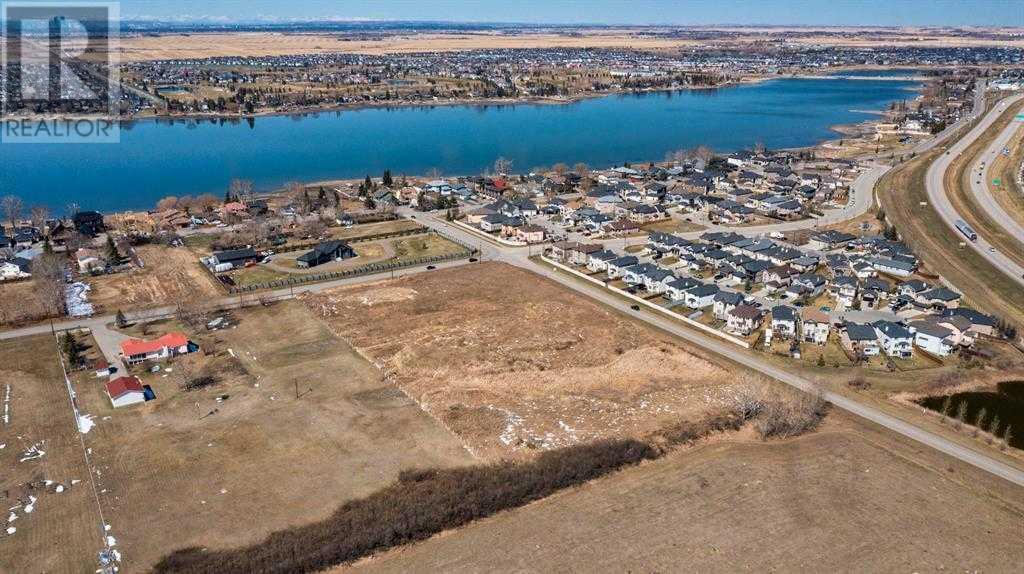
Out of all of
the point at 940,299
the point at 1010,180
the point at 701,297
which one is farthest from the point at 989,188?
the point at 701,297

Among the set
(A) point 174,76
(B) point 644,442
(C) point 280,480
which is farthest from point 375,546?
(A) point 174,76

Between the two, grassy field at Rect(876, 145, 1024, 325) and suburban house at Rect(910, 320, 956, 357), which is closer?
suburban house at Rect(910, 320, 956, 357)

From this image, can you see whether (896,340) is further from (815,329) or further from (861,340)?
(815,329)

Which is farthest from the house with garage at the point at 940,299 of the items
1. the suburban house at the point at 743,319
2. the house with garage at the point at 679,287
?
the house with garage at the point at 679,287
